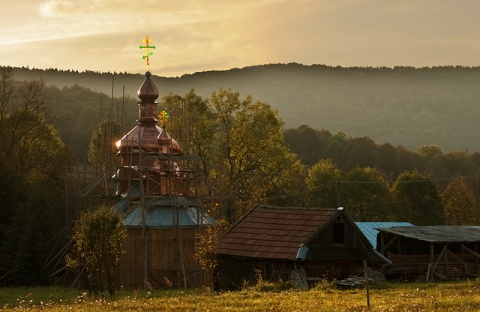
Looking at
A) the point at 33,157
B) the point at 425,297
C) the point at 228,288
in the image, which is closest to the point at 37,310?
the point at 425,297

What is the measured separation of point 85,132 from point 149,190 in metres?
64.2

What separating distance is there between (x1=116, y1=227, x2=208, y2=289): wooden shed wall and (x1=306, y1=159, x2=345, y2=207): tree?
29785mm

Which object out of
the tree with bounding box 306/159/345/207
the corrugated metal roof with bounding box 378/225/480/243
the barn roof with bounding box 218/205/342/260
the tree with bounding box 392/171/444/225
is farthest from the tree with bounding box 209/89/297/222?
the barn roof with bounding box 218/205/342/260

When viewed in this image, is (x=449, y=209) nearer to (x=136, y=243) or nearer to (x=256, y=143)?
(x=256, y=143)

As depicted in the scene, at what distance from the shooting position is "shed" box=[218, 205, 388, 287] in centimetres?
4000

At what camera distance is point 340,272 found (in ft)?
136

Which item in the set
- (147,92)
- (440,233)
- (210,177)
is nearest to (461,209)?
(210,177)

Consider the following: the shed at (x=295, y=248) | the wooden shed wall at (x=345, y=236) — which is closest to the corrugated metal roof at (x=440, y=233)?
the shed at (x=295, y=248)

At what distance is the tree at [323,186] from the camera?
3031 inches

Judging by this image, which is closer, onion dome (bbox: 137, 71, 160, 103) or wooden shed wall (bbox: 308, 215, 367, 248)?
wooden shed wall (bbox: 308, 215, 367, 248)

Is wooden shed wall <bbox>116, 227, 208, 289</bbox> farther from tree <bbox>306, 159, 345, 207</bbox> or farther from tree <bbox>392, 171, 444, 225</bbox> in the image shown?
tree <bbox>392, 171, 444, 225</bbox>

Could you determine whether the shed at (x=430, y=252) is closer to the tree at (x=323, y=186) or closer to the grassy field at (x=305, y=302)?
the grassy field at (x=305, y=302)

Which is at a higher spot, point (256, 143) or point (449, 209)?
point (256, 143)

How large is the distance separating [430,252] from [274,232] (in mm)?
9171
